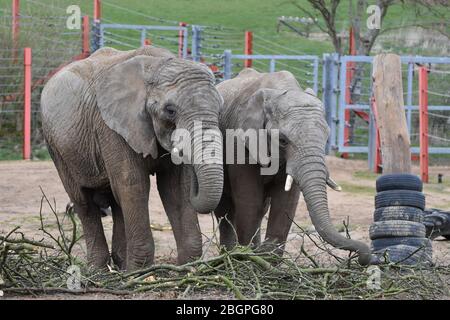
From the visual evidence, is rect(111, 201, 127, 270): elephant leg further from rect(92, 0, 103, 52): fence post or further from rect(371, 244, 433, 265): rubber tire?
rect(92, 0, 103, 52): fence post

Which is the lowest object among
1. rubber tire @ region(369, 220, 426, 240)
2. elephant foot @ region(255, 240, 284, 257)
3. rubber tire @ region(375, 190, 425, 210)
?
elephant foot @ region(255, 240, 284, 257)

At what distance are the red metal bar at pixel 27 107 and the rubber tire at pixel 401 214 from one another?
9906 millimetres

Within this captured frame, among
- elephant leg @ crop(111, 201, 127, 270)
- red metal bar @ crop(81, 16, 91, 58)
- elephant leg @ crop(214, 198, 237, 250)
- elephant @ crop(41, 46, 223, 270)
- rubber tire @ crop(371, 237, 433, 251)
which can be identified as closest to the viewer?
elephant @ crop(41, 46, 223, 270)

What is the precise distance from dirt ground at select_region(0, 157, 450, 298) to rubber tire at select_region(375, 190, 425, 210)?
0.85 metres

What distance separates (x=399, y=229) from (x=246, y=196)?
1236mm

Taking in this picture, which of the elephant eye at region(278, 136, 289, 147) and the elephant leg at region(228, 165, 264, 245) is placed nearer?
the elephant eye at region(278, 136, 289, 147)

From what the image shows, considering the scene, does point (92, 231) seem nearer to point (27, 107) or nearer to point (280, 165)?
point (280, 165)

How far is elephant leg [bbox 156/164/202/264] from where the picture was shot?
29.6ft

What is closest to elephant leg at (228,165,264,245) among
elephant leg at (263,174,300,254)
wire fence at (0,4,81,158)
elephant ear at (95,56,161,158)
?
elephant leg at (263,174,300,254)

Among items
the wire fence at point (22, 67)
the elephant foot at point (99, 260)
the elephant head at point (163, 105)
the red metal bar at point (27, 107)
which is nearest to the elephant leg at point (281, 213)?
the elephant head at point (163, 105)

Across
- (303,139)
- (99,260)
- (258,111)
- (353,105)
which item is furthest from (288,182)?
(353,105)

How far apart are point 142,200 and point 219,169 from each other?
33.9 inches

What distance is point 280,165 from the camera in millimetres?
9336
